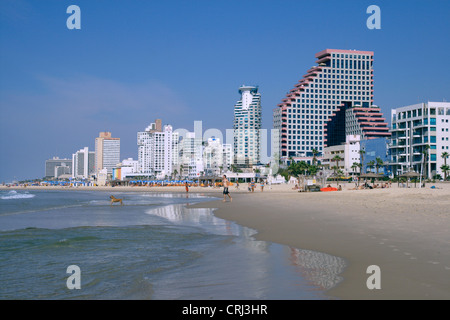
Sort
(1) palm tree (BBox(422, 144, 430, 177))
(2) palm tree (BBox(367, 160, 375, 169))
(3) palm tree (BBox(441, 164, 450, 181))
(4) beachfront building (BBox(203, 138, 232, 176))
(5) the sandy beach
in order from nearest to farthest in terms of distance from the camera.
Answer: (5) the sandy beach → (3) palm tree (BBox(441, 164, 450, 181)) → (1) palm tree (BBox(422, 144, 430, 177)) → (2) palm tree (BBox(367, 160, 375, 169)) → (4) beachfront building (BBox(203, 138, 232, 176))

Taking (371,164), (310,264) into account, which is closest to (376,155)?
(371,164)

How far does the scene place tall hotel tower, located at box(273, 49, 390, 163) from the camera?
15412 cm

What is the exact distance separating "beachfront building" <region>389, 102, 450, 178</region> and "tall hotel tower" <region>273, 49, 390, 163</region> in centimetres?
6576

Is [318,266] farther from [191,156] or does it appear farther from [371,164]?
[191,156]

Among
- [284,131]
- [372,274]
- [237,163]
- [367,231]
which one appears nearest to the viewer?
[372,274]

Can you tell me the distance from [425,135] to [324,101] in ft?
257

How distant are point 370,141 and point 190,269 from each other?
10604cm

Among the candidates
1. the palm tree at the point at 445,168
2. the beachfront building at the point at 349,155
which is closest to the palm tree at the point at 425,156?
the palm tree at the point at 445,168

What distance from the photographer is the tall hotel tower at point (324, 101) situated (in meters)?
154

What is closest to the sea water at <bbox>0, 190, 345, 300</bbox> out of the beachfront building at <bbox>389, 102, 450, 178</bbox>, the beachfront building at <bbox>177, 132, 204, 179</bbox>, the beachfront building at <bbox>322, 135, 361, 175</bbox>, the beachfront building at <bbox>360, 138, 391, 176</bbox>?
the beachfront building at <bbox>389, 102, 450, 178</bbox>

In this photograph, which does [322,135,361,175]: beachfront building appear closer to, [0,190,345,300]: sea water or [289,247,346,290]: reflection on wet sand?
[0,190,345,300]: sea water
